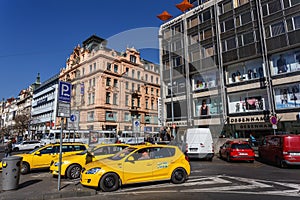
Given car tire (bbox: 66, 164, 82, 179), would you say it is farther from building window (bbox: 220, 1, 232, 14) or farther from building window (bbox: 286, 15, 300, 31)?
building window (bbox: 220, 1, 232, 14)

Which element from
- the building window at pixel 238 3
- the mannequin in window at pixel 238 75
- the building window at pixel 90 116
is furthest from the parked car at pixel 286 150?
the building window at pixel 90 116

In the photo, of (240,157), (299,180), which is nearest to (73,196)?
(299,180)

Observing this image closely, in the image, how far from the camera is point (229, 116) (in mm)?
23938

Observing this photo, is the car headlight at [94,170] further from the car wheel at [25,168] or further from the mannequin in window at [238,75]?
the mannequin in window at [238,75]

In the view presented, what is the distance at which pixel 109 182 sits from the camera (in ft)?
22.4

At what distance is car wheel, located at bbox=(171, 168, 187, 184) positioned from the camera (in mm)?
7738

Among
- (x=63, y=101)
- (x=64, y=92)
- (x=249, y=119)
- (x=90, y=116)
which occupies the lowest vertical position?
(x=249, y=119)

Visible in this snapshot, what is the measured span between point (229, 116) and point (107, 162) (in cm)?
1983

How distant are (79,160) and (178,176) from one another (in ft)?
14.9

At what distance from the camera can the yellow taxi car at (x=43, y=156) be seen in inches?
427

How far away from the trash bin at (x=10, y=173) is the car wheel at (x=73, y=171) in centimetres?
208

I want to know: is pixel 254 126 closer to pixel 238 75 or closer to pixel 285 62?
pixel 238 75

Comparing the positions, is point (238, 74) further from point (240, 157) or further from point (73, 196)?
point (73, 196)

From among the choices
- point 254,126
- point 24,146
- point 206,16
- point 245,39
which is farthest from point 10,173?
point 206,16
